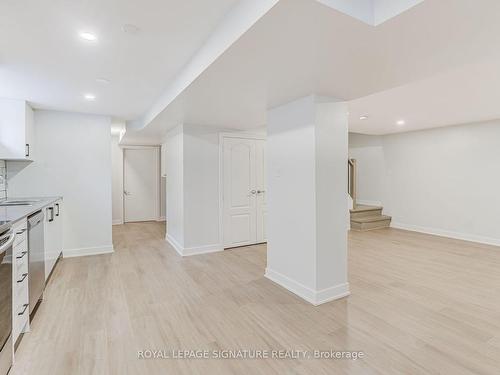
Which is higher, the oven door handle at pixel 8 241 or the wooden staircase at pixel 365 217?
the oven door handle at pixel 8 241

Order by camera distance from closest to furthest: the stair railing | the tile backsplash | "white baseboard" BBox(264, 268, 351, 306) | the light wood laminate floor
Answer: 1. the light wood laminate floor
2. "white baseboard" BBox(264, 268, 351, 306)
3. the tile backsplash
4. the stair railing

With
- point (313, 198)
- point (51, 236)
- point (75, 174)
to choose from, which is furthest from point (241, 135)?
point (51, 236)

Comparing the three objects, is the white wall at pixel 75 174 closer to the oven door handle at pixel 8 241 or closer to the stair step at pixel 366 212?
the oven door handle at pixel 8 241

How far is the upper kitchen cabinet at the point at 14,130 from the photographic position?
3.48m

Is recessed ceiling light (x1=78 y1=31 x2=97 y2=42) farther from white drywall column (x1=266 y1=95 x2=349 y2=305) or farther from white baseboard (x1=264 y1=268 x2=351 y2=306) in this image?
white baseboard (x1=264 y1=268 x2=351 y2=306)

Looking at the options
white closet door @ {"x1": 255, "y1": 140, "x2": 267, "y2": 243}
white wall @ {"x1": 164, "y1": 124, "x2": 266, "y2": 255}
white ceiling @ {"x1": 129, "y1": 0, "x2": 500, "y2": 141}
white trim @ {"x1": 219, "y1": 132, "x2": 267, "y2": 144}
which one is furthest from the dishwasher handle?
white closet door @ {"x1": 255, "y1": 140, "x2": 267, "y2": 243}

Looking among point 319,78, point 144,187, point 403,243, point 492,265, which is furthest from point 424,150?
point 144,187

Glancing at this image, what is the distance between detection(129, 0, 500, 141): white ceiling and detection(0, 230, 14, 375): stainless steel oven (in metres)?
1.84

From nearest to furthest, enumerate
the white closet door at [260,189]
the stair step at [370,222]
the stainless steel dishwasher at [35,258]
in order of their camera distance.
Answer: the stainless steel dishwasher at [35,258]
the white closet door at [260,189]
the stair step at [370,222]

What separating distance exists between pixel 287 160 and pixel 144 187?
5671 millimetres

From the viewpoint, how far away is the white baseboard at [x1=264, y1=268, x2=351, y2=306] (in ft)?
8.99

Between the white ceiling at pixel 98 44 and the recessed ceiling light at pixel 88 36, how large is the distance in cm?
4

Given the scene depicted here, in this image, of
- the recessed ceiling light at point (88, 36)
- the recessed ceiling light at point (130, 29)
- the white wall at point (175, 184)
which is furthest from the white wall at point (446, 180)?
the recessed ceiling light at point (88, 36)

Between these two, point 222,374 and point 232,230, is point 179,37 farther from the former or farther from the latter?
point 232,230
